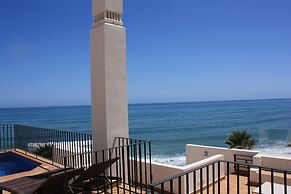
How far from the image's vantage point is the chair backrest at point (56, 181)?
3348 millimetres

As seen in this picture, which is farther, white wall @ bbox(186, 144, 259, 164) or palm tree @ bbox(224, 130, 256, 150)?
palm tree @ bbox(224, 130, 256, 150)

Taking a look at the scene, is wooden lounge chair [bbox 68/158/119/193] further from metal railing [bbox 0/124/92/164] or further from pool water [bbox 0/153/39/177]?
pool water [bbox 0/153/39/177]

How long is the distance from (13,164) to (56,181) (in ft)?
15.7

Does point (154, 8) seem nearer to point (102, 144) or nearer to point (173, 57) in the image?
point (102, 144)

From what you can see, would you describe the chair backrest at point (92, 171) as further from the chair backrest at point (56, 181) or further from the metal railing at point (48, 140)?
the metal railing at point (48, 140)

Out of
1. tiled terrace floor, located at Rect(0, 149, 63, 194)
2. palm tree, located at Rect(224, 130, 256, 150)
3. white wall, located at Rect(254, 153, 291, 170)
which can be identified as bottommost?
palm tree, located at Rect(224, 130, 256, 150)

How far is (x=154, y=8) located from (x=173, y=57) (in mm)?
33761

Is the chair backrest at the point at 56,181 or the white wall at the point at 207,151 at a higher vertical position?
the chair backrest at the point at 56,181

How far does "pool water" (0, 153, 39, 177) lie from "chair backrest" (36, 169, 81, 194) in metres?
3.26

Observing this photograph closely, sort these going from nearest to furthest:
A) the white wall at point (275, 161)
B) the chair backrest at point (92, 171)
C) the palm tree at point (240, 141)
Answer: the chair backrest at point (92, 171), the white wall at point (275, 161), the palm tree at point (240, 141)

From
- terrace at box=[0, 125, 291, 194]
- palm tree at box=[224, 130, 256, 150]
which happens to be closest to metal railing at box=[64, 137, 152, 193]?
terrace at box=[0, 125, 291, 194]

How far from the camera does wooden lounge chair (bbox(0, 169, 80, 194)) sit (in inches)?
130

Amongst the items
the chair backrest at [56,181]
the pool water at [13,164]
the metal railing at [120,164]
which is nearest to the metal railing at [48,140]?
the pool water at [13,164]

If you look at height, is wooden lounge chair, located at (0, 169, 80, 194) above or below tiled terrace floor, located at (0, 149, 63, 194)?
above
